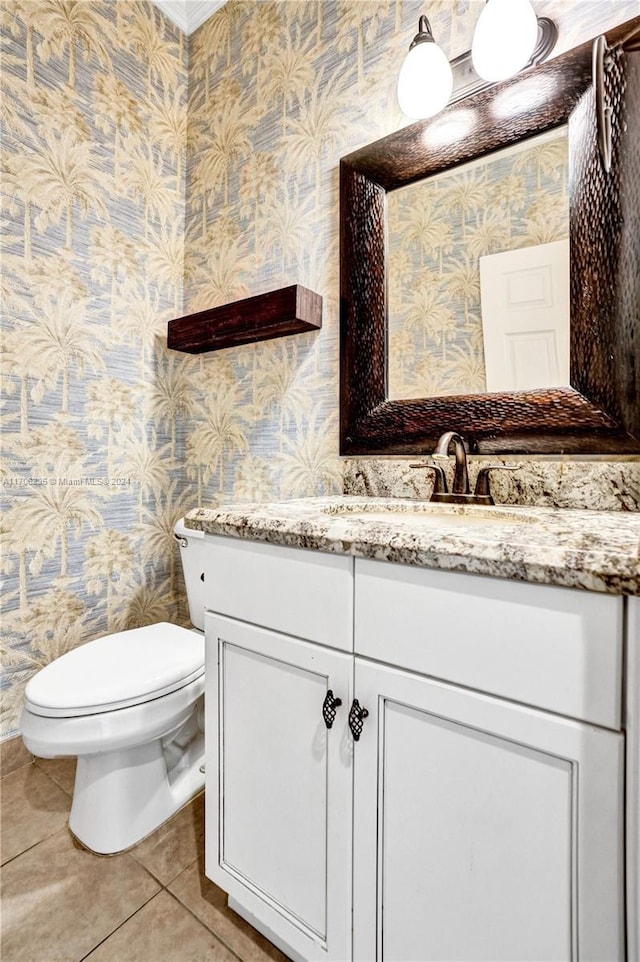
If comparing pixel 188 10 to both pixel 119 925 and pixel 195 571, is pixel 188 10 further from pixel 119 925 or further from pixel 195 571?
pixel 119 925

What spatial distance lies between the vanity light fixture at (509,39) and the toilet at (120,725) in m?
1.63

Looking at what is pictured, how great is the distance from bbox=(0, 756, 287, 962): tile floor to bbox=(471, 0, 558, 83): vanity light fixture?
1967 mm

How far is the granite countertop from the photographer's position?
1.66ft

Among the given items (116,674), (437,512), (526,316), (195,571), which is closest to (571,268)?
(526,316)

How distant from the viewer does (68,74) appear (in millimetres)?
1488

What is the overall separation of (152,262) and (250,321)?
0.64 meters

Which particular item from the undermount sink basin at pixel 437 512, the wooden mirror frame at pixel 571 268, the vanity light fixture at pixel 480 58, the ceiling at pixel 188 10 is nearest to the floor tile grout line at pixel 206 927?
the undermount sink basin at pixel 437 512


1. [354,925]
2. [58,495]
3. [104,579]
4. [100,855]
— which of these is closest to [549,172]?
[354,925]

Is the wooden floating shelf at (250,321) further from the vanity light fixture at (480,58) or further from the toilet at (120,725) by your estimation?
the toilet at (120,725)

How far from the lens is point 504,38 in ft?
3.34

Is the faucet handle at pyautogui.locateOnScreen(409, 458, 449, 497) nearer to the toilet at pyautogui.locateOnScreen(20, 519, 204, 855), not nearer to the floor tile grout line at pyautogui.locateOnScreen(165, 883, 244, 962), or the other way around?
the toilet at pyautogui.locateOnScreen(20, 519, 204, 855)

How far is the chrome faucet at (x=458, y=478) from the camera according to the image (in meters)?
1.04

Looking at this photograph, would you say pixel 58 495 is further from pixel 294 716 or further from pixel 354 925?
pixel 354 925

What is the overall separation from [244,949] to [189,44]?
293 centimetres
